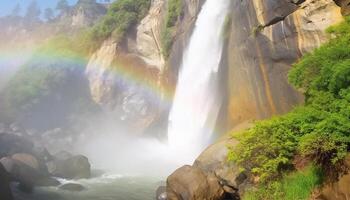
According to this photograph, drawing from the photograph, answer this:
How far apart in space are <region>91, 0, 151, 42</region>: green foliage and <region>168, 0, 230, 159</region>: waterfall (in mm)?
19365

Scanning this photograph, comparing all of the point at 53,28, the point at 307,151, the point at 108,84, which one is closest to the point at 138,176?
the point at 307,151

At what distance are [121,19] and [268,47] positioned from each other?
37181 mm

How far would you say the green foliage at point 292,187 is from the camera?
12322 millimetres

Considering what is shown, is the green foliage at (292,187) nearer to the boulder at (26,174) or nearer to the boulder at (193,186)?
the boulder at (193,186)

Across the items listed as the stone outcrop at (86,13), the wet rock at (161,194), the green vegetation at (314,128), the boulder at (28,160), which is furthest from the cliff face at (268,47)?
the stone outcrop at (86,13)

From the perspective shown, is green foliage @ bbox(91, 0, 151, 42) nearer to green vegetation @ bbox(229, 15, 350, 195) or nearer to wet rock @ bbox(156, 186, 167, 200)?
wet rock @ bbox(156, 186, 167, 200)

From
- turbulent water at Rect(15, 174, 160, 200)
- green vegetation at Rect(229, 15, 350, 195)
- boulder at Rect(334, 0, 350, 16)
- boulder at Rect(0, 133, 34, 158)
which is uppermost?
boulder at Rect(0, 133, 34, 158)

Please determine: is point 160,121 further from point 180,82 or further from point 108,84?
point 108,84

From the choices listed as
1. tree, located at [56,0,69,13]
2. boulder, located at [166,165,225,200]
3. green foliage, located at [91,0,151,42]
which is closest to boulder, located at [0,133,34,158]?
boulder, located at [166,165,225,200]

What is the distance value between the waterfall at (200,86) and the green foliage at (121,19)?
63.5 feet

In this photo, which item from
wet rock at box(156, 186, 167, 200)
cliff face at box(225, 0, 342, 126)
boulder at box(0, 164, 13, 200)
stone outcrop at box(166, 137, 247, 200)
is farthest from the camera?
wet rock at box(156, 186, 167, 200)

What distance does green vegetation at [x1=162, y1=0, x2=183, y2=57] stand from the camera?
43.8 m

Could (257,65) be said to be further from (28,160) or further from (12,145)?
(12,145)

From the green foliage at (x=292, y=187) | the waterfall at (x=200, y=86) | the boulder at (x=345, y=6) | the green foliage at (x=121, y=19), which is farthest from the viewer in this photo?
the green foliage at (x=121, y=19)
